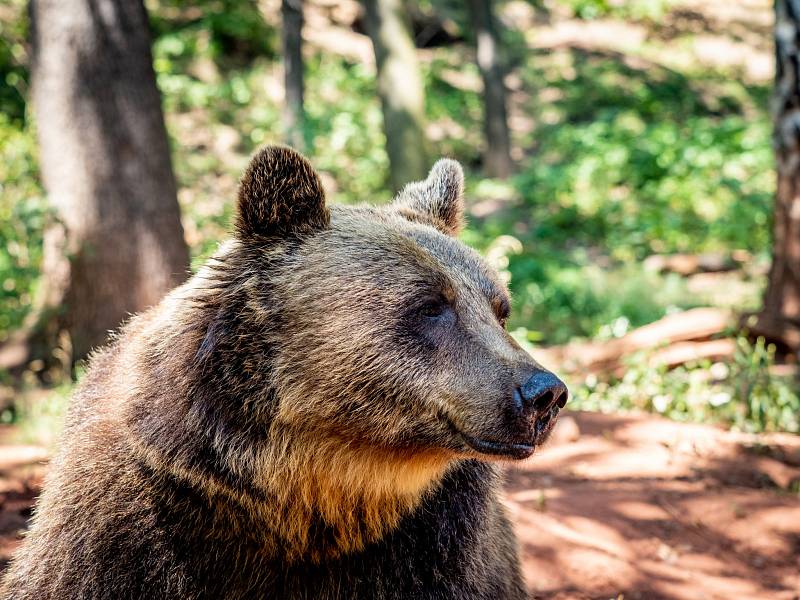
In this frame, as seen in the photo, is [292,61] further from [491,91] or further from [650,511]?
[650,511]

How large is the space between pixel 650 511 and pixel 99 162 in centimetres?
552

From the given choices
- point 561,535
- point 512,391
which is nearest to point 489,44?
point 561,535

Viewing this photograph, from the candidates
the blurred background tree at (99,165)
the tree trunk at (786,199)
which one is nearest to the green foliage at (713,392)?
the tree trunk at (786,199)

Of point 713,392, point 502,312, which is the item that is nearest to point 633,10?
point 713,392

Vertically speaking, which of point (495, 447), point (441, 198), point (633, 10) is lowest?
point (495, 447)

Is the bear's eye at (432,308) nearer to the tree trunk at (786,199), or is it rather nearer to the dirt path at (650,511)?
the dirt path at (650,511)

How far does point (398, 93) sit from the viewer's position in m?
13.2

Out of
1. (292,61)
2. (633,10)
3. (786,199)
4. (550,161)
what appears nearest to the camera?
(786,199)

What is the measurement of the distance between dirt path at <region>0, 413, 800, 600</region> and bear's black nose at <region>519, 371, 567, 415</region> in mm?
1034

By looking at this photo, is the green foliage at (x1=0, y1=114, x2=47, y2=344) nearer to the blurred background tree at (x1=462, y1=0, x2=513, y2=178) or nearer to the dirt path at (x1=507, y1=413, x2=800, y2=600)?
the dirt path at (x1=507, y1=413, x2=800, y2=600)

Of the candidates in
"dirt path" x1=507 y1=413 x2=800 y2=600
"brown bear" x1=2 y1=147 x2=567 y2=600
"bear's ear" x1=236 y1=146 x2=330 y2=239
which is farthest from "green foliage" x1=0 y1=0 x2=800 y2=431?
"bear's ear" x1=236 y1=146 x2=330 y2=239

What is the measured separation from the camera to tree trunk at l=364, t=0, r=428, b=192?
13.1 m

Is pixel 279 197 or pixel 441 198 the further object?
pixel 441 198

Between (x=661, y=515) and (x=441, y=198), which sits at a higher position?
(x=441, y=198)
